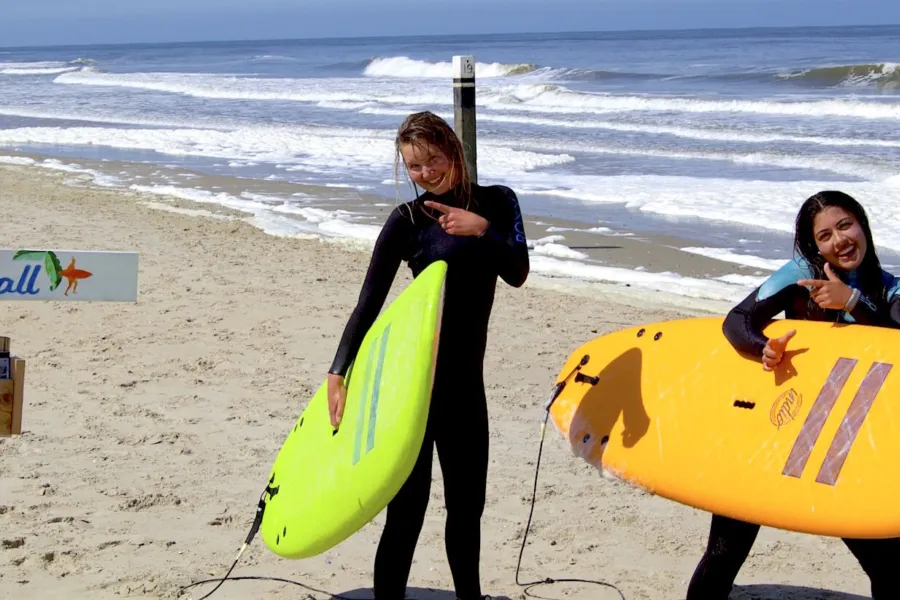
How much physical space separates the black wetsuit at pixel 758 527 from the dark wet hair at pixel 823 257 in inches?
0.7

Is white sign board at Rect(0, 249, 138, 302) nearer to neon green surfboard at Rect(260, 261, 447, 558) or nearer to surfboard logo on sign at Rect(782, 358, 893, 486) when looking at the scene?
neon green surfboard at Rect(260, 261, 447, 558)

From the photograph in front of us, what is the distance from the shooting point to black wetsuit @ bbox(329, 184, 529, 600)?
261 cm

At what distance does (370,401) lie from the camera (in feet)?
8.57

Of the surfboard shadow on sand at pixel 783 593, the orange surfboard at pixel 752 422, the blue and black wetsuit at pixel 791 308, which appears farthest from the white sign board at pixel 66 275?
the surfboard shadow on sand at pixel 783 593

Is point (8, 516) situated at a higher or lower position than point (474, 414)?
lower

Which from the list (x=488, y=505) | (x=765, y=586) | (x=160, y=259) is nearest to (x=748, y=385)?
(x=765, y=586)

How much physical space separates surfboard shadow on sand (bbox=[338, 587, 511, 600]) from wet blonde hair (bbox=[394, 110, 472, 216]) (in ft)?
4.03

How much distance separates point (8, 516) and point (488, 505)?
1.63m

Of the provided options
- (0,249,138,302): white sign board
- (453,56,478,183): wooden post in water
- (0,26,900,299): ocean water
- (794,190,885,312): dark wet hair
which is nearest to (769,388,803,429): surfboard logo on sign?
(794,190,885,312): dark wet hair

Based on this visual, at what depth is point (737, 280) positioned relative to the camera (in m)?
7.45

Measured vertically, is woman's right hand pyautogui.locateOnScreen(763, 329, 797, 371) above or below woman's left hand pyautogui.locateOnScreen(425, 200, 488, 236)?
below

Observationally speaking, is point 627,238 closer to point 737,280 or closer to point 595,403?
point 737,280

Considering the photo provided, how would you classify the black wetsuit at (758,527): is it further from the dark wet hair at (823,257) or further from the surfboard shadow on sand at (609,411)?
the surfboard shadow on sand at (609,411)

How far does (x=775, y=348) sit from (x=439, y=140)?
1024 mm
